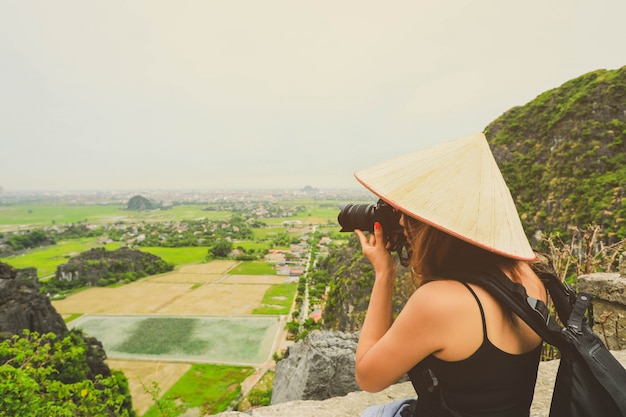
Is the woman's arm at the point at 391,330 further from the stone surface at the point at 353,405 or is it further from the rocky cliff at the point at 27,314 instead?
the rocky cliff at the point at 27,314

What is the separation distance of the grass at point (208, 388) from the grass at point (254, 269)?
21561 millimetres

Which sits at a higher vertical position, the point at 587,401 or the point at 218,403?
the point at 587,401

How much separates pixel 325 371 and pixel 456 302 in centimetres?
339

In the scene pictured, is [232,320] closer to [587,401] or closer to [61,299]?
[61,299]

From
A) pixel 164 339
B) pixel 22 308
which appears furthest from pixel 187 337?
pixel 22 308

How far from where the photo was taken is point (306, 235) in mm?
66312

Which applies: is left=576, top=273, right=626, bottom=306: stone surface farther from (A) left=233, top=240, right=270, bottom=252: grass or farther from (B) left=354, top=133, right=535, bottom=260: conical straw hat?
(A) left=233, top=240, right=270, bottom=252: grass

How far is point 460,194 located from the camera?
34.6 inches

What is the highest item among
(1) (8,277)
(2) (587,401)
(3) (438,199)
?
(3) (438,199)

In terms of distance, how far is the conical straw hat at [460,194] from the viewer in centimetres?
84

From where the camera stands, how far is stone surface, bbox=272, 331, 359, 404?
3.60 meters

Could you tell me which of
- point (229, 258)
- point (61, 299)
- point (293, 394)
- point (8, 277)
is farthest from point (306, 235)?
point (293, 394)

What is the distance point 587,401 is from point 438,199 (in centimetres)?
59

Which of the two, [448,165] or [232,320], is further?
[232,320]
